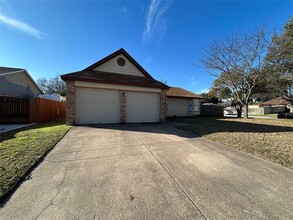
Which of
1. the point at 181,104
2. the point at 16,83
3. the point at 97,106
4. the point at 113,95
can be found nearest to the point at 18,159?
the point at 97,106

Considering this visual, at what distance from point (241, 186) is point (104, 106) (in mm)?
9078

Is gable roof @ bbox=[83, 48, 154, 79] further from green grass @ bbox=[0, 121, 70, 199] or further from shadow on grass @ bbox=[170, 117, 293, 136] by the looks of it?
green grass @ bbox=[0, 121, 70, 199]

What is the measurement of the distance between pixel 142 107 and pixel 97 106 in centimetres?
330

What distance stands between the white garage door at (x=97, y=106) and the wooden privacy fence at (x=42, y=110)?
4400mm

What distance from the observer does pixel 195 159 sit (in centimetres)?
429

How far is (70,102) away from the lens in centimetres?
945

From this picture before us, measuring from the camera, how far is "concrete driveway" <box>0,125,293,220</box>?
2.20 metres

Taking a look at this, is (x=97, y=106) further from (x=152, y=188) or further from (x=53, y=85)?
(x=53, y=85)

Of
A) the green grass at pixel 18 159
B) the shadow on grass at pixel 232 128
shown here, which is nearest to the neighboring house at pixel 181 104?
the shadow on grass at pixel 232 128

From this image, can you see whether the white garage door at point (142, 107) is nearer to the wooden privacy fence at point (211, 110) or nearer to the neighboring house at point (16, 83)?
the neighboring house at point (16, 83)

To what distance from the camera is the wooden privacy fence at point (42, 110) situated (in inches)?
451

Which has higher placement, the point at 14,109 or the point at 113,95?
the point at 113,95

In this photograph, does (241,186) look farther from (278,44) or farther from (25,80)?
(25,80)

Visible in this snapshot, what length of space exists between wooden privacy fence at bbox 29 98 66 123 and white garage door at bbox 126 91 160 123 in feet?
23.1
